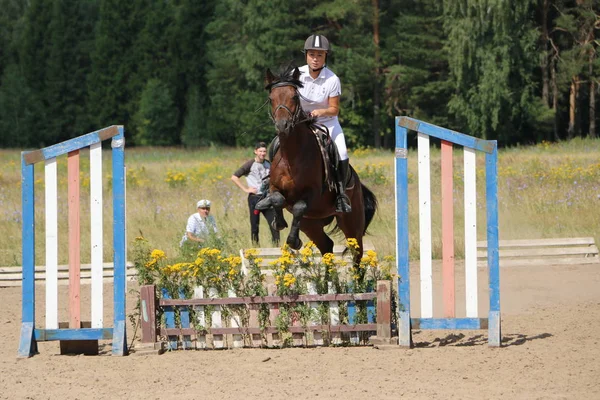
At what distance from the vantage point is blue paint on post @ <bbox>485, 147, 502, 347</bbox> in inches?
310

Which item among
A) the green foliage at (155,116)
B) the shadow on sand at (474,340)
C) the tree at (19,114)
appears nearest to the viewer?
the shadow on sand at (474,340)

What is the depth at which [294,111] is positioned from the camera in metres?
8.39

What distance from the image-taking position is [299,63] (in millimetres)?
35531

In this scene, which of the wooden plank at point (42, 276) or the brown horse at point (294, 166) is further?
the wooden plank at point (42, 276)

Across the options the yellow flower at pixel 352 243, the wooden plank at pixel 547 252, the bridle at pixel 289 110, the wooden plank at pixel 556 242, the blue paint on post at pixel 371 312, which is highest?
the bridle at pixel 289 110

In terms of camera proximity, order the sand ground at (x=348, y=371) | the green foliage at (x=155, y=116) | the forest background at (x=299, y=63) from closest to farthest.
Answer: the sand ground at (x=348, y=371), the forest background at (x=299, y=63), the green foliage at (x=155, y=116)

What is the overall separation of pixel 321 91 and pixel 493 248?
2314mm

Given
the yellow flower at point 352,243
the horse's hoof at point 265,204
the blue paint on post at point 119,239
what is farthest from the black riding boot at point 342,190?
the blue paint on post at point 119,239

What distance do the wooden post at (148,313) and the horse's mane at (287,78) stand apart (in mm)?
2092

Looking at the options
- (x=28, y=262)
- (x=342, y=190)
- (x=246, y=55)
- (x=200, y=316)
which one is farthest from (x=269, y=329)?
(x=246, y=55)

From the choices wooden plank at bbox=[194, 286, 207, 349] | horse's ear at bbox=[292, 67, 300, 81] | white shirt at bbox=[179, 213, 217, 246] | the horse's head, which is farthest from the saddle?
white shirt at bbox=[179, 213, 217, 246]

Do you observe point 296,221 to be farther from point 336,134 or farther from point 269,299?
point 336,134

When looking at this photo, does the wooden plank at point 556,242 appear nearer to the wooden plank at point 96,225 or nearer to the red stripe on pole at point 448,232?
the red stripe on pole at point 448,232

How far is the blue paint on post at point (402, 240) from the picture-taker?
26.1 feet
